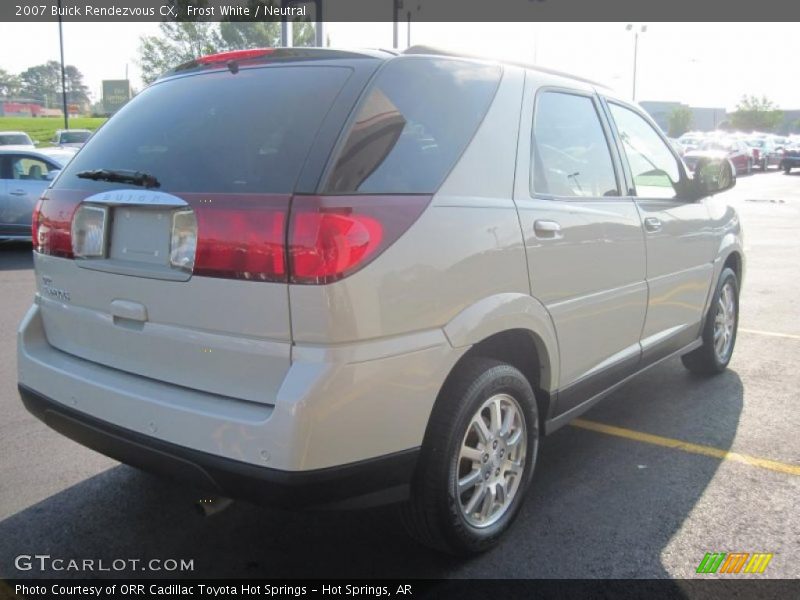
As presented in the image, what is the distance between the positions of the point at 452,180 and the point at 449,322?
524 mm

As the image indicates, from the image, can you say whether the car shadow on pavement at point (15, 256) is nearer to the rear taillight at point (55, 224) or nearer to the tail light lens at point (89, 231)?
the rear taillight at point (55, 224)

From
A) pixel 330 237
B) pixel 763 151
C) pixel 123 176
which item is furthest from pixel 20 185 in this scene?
pixel 763 151

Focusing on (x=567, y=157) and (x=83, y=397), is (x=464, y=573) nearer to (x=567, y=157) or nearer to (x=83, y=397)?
(x=83, y=397)

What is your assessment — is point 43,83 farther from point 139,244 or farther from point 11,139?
point 139,244

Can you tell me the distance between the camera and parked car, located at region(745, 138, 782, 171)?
132ft

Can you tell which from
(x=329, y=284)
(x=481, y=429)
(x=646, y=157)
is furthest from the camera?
(x=646, y=157)

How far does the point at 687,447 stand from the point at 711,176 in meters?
1.74

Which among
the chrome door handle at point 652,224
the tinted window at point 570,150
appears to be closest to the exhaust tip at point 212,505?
the tinted window at point 570,150

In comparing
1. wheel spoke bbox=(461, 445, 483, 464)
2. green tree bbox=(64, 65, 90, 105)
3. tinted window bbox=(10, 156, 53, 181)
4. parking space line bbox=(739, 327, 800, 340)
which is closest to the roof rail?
wheel spoke bbox=(461, 445, 483, 464)

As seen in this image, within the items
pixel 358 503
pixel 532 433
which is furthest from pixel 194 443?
pixel 532 433

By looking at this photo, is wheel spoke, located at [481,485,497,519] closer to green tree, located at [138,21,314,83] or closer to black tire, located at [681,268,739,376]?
black tire, located at [681,268,739,376]

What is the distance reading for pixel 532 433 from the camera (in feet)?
10.3

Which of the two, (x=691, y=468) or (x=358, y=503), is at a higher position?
(x=358, y=503)

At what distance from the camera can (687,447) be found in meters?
4.01
